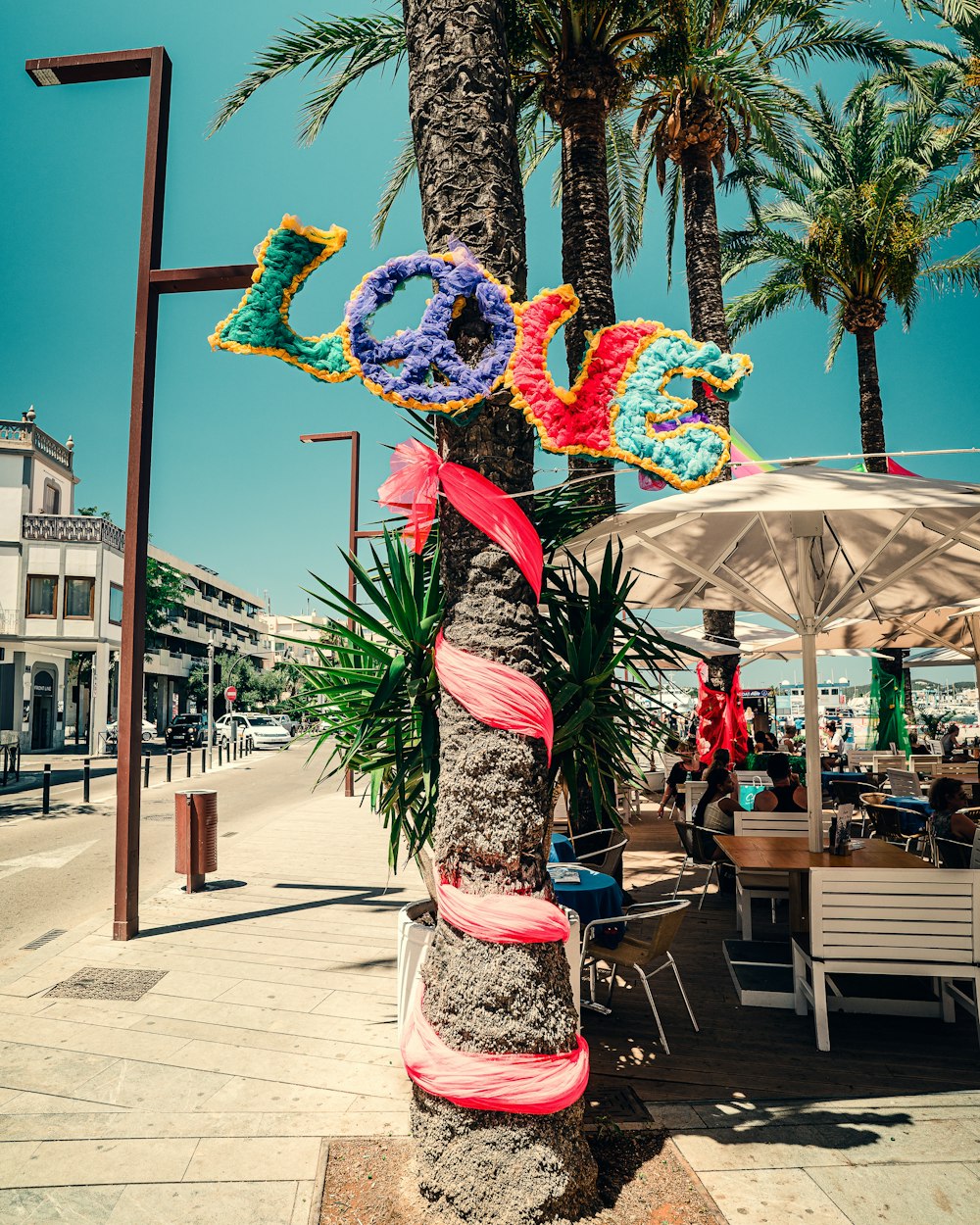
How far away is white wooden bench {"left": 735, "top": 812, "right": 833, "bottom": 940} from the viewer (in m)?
6.71

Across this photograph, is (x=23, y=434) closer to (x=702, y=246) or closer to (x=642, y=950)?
(x=702, y=246)

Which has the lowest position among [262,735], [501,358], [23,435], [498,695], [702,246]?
[262,735]

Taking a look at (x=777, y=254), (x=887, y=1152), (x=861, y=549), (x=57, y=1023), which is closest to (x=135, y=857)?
(x=57, y=1023)

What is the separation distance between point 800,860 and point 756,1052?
1.48m

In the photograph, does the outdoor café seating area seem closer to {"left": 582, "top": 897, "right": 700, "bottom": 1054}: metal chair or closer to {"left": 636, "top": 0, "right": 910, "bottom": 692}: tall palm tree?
{"left": 582, "top": 897, "right": 700, "bottom": 1054}: metal chair

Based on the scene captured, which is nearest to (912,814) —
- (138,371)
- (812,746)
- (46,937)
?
(812,746)

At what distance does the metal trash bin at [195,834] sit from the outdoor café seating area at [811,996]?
435 cm

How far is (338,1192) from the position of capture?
3.23 metres

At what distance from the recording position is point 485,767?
10.9 feet

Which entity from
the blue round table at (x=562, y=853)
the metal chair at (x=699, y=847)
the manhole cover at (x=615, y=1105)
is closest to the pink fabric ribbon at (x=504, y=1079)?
the manhole cover at (x=615, y=1105)

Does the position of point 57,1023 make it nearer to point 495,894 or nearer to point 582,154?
point 495,894

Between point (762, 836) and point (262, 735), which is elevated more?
point (762, 836)

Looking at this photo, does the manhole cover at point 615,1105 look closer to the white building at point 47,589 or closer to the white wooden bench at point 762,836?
the white wooden bench at point 762,836

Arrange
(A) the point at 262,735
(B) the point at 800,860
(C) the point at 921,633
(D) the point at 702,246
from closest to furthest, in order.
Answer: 1. (B) the point at 800,860
2. (C) the point at 921,633
3. (D) the point at 702,246
4. (A) the point at 262,735
